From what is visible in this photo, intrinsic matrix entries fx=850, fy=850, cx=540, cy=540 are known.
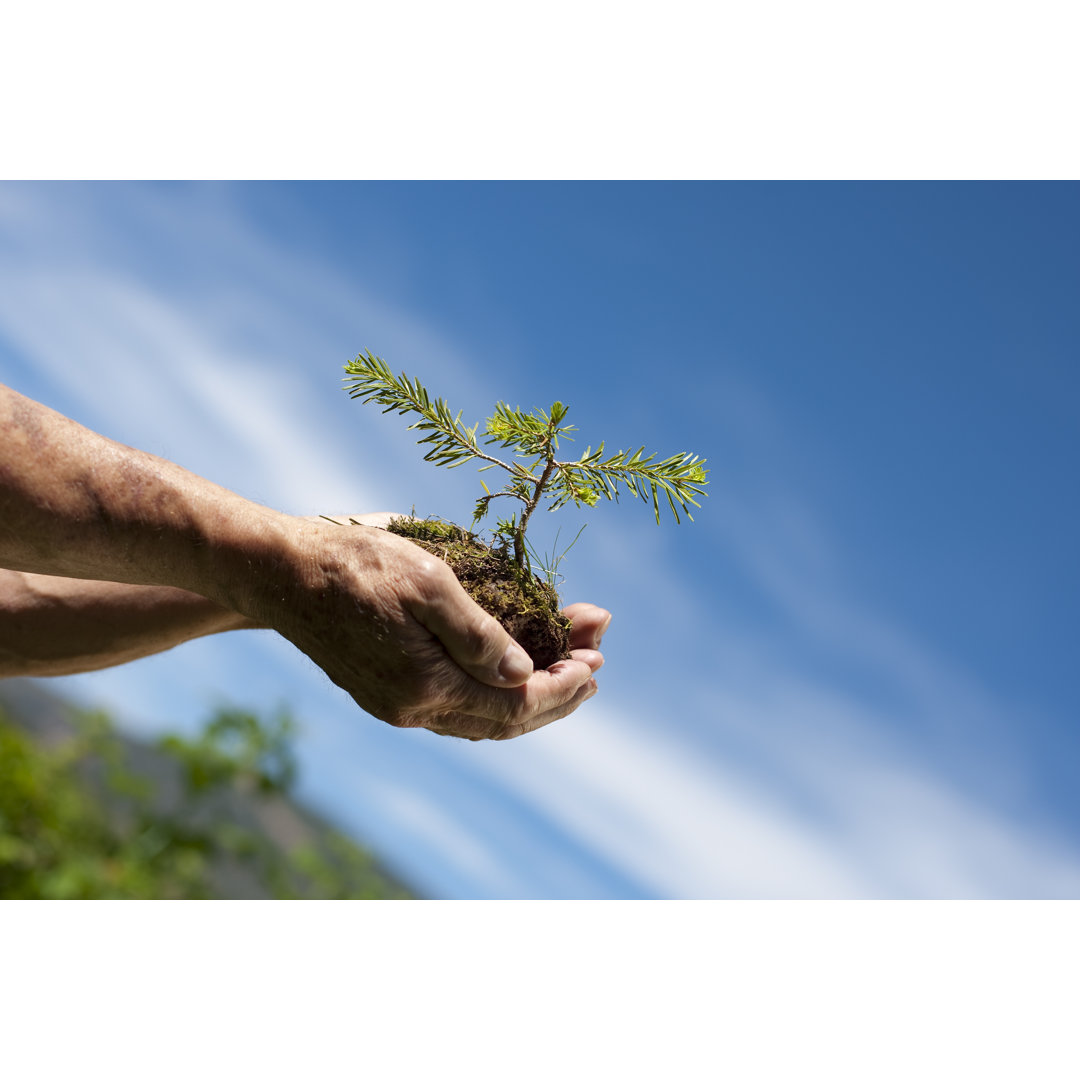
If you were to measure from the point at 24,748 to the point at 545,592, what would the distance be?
686 cm

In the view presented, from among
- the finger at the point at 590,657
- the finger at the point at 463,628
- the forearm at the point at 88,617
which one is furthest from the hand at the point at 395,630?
the forearm at the point at 88,617

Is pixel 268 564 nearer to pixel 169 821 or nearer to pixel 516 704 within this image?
pixel 516 704

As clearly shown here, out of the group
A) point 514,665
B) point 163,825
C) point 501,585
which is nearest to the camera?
point 514,665

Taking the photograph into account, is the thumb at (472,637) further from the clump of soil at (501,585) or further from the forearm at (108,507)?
the forearm at (108,507)

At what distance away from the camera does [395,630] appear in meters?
2.06

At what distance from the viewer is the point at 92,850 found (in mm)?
7078

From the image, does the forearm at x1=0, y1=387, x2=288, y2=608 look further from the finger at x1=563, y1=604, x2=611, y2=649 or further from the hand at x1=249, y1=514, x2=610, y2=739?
the finger at x1=563, y1=604, x2=611, y2=649

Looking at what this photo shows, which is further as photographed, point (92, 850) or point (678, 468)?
point (92, 850)

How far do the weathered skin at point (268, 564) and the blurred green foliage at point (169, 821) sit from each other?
532 centimetres

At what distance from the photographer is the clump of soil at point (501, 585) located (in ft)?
7.56

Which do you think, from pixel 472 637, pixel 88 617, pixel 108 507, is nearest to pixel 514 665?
pixel 472 637

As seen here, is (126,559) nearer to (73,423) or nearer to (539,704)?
(73,423)

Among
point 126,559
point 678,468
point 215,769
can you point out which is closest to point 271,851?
point 215,769

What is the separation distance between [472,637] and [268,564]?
556 millimetres
